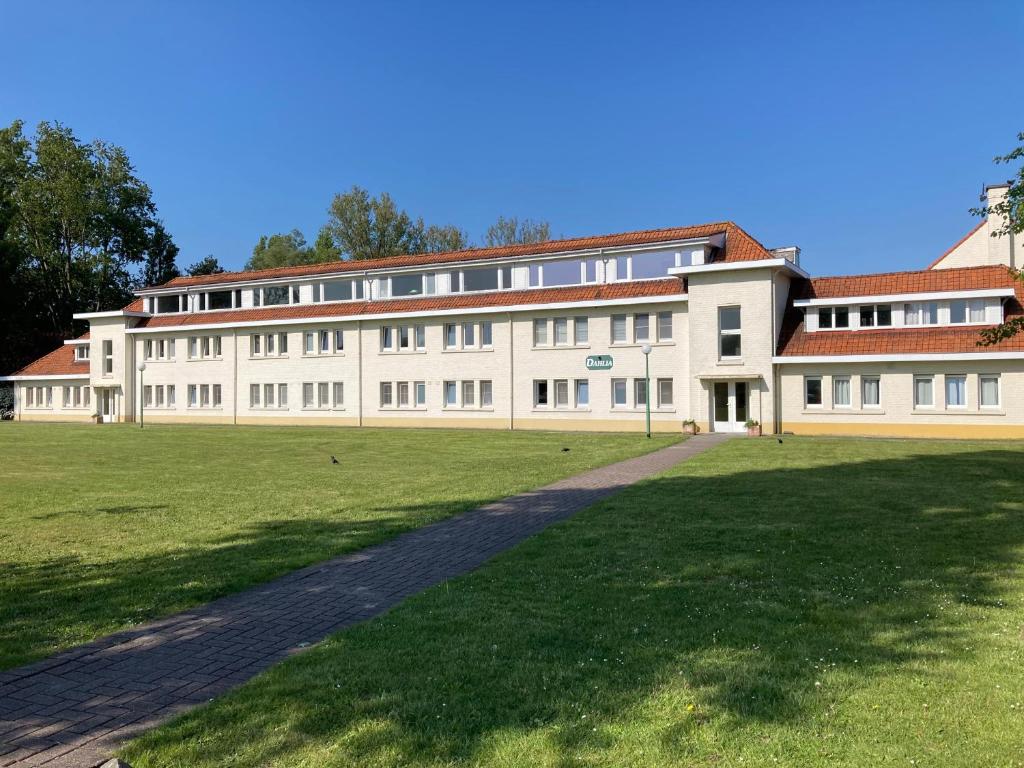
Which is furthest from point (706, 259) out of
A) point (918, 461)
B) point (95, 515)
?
point (95, 515)

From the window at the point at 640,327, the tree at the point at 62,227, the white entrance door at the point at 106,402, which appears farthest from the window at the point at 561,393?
the tree at the point at 62,227

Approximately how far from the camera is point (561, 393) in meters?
40.9

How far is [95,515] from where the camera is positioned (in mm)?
12578

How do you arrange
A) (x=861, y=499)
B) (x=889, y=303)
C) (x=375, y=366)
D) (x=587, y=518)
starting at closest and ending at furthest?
(x=587, y=518) < (x=861, y=499) < (x=889, y=303) < (x=375, y=366)

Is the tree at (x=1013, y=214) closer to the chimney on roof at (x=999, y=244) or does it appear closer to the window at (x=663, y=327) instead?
the window at (x=663, y=327)

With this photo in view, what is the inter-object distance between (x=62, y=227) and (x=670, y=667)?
80801 mm

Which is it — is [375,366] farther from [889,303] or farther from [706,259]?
[889,303]

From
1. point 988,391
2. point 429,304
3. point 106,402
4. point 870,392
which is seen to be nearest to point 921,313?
point 870,392

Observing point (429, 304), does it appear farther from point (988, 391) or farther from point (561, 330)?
point (988, 391)

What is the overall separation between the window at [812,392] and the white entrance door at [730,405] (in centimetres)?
251

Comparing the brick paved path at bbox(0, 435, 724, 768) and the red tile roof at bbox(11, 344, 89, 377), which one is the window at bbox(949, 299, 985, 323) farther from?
the red tile roof at bbox(11, 344, 89, 377)

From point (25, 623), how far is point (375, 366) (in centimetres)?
3966

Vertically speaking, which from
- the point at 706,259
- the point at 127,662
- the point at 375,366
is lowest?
the point at 127,662

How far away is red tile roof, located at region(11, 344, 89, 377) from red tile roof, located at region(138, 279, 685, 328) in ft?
28.1
